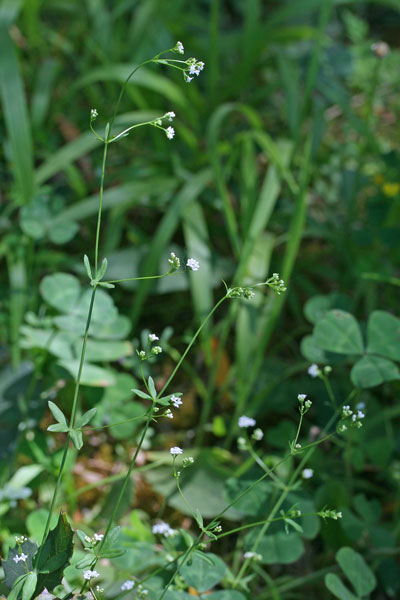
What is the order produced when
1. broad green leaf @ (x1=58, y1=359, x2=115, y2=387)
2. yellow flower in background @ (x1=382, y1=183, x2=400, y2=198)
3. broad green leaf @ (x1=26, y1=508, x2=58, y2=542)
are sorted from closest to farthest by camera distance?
broad green leaf @ (x1=26, y1=508, x2=58, y2=542) < broad green leaf @ (x1=58, y1=359, x2=115, y2=387) < yellow flower in background @ (x1=382, y1=183, x2=400, y2=198)

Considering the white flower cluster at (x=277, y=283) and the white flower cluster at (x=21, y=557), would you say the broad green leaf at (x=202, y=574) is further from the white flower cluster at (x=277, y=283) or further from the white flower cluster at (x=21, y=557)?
the white flower cluster at (x=277, y=283)

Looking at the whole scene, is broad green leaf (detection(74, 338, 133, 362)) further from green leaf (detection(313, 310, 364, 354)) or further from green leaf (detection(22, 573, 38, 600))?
green leaf (detection(22, 573, 38, 600))

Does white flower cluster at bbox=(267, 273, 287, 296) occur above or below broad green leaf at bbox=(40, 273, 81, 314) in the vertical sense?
above

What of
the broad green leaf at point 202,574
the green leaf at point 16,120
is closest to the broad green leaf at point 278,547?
the broad green leaf at point 202,574

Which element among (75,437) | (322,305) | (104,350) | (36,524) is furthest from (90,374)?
(322,305)

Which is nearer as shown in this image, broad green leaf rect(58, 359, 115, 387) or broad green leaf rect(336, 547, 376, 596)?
broad green leaf rect(336, 547, 376, 596)

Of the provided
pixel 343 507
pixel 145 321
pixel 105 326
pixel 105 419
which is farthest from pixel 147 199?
pixel 343 507

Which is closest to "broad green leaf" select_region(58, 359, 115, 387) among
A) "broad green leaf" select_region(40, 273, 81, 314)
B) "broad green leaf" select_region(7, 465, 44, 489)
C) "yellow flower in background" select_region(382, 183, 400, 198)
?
"broad green leaf" select_region(40, 273, 81, 314)

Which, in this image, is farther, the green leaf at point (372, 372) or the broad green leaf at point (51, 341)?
the broad green leaf at point (51, 341)
